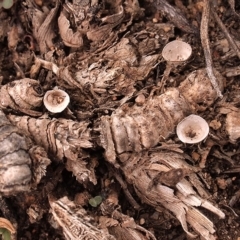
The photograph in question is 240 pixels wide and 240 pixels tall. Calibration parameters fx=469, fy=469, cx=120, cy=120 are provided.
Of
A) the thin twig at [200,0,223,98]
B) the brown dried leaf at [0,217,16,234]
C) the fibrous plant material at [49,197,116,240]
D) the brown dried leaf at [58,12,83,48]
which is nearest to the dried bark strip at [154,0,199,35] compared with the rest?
the thin twig at [200,0,223,98]

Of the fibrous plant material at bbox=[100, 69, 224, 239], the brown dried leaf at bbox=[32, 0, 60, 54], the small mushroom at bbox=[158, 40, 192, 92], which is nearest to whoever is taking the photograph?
the fibrous plant material at bbox=[100, 69, 224, 239]

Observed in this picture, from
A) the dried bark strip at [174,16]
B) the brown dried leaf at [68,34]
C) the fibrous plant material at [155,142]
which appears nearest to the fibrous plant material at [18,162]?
the fibrous plant material at [155,142]

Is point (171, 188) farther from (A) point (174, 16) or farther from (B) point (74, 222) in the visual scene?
(A) point (174, 16)

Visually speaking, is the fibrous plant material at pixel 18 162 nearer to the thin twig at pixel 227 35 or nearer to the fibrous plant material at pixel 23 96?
the fibrous plant material at pixel 23 96

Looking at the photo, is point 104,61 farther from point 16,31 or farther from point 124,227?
point 124,227

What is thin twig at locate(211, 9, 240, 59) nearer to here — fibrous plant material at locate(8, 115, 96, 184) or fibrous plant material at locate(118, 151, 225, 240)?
fibrous plant material at locate(118, 151, 225, 240)
